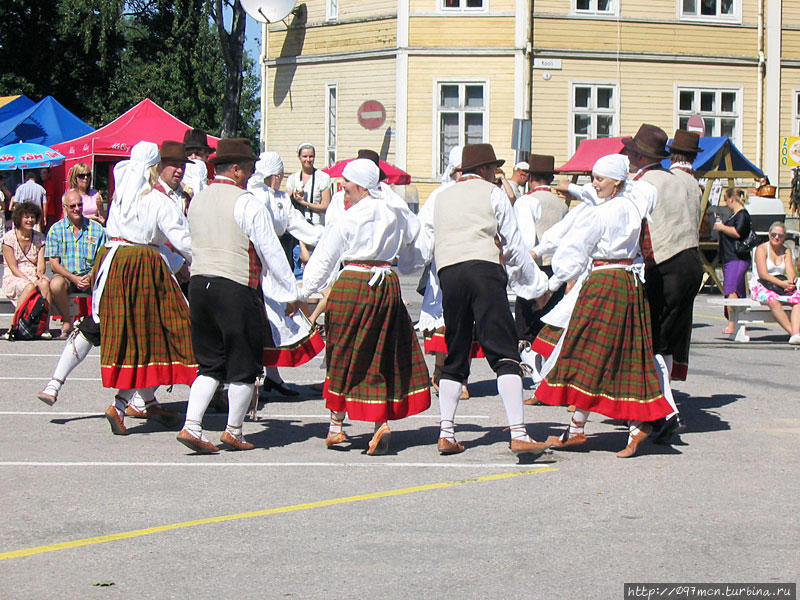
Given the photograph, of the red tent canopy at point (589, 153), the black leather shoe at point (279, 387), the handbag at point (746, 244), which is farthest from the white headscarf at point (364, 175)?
the red tent canopy at point (589, 153)

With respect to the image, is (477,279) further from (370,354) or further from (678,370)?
(678,370)

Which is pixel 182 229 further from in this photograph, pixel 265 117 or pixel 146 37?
pixel 146 37

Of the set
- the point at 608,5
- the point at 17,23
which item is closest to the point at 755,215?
the point at 608,5

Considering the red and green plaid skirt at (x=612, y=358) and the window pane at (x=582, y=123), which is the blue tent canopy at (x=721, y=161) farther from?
the red and green plaid skirt at (x=612, y=358)

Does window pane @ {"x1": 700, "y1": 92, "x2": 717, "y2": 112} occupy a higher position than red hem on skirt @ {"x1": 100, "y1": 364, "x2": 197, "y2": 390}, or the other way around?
window pane @ {"x1": 700, "y1": 92, "x2": 717, "y2": 112}

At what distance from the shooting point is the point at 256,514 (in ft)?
19.9

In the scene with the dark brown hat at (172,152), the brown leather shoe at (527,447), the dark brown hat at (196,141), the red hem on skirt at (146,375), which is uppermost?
the dark brown hat at (196,141)

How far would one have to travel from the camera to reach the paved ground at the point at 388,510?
501 centimetres

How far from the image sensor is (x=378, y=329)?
7520mm

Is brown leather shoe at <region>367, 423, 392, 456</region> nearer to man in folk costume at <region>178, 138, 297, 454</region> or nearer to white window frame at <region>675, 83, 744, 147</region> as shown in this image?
man in folk costume at <region>178, 138, 297, 454</region>

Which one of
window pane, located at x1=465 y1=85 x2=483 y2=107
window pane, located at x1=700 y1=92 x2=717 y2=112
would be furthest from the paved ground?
window pane, located at x1=700 y1=92 x2=717 y2=112

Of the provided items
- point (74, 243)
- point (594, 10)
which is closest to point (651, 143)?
point (74, 243)

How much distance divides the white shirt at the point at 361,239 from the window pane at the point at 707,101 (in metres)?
23.7

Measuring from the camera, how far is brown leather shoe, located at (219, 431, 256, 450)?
25.0ft
